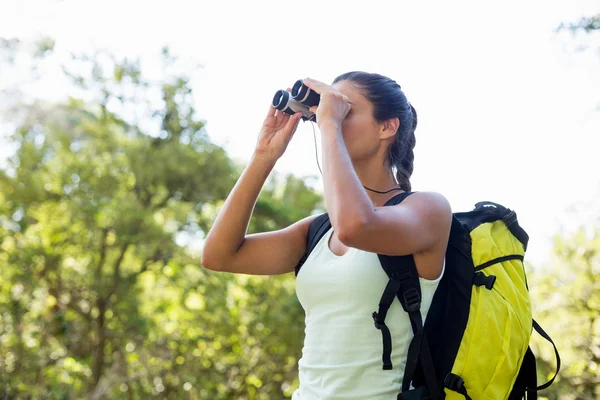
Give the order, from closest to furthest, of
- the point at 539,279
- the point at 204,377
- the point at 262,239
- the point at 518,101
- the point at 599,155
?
the point at 262,239, the point at 599,155, the point at 539,279, the point at 518,101, the point at 204,377

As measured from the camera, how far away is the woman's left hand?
1.61 metres

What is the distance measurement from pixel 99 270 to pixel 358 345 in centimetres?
679

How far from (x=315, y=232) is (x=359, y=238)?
0.45 metres

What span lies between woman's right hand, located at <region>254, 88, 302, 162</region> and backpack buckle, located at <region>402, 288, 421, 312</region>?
26.4 inches

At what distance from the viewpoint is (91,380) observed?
7.61 meters

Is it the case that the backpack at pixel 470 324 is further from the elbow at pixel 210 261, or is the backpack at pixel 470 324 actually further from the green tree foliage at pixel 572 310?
the green tree foliage at pixel 572 310

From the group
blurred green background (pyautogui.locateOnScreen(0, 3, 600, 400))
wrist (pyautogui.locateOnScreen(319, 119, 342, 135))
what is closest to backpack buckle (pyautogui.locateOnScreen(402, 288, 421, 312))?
wrist (pyautogui.locateOnScreen(319, 119, 342, 135))

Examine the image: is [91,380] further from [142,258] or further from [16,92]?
[16,92]

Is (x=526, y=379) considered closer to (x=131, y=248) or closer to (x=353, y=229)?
(x=353, y=229)

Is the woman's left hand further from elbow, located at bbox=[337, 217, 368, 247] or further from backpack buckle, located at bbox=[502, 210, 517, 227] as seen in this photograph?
backpack buckle, located at bbox=[502, 210, 517, 227]

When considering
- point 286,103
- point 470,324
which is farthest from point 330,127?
point 470,324

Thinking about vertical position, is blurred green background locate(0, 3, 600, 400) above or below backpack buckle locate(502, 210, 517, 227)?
below

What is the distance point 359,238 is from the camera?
1395 millimetres

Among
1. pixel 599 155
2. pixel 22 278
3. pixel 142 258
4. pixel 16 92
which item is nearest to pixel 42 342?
pixel 22 278
